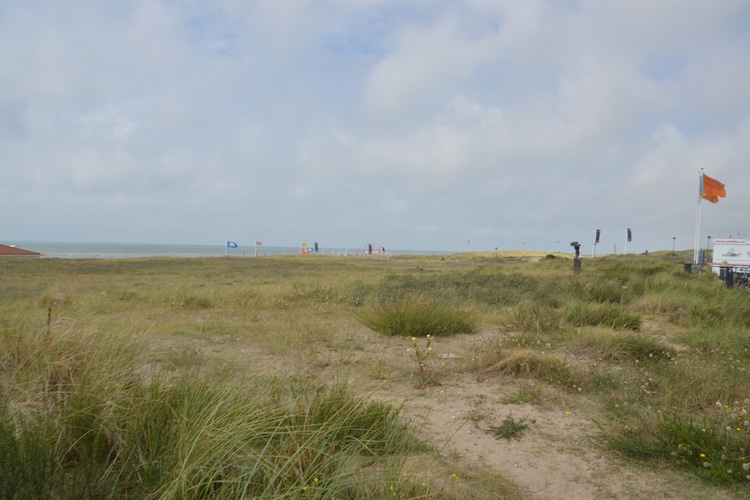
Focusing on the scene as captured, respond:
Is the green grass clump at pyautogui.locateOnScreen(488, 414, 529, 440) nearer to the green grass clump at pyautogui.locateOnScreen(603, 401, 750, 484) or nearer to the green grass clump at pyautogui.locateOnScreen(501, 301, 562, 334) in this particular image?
the green grass clump at pyautogui.locateOnScreen(603, 401, 750, 484)

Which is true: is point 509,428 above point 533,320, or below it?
below

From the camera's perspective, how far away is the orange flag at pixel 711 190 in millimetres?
24641

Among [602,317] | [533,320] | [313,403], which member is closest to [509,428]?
[313,403]

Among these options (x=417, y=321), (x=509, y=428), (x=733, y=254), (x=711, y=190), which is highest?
(x=711, y=190)

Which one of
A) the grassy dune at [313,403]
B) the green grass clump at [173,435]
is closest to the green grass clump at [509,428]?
the grassy dune at [313,403]

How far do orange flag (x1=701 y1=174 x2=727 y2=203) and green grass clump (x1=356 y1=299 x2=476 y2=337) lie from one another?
73.6 feet

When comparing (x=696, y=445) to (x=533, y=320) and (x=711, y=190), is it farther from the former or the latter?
(x=711, y=190)

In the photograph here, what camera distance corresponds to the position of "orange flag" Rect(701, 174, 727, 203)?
24641 millimetres

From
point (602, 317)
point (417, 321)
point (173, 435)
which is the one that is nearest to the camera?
point (173, 435)

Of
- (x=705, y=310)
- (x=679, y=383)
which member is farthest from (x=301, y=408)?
(x=705, y=310)

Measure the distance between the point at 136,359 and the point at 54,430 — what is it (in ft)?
4.56

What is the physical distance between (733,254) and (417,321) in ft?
58.0

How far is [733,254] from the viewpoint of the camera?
1928cm

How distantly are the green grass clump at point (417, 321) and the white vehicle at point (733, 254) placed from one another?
15732mm
